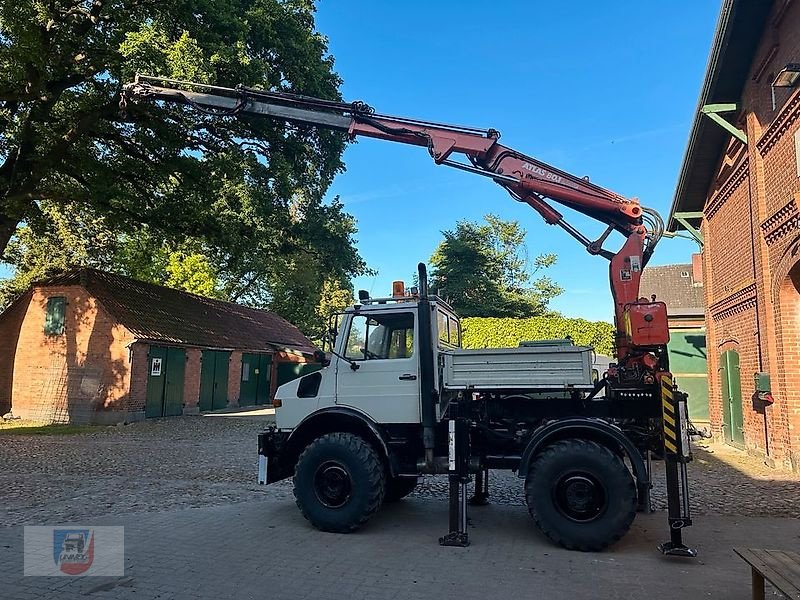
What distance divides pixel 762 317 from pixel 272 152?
41.5ft

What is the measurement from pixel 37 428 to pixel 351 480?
1509cm

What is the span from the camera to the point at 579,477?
594cm

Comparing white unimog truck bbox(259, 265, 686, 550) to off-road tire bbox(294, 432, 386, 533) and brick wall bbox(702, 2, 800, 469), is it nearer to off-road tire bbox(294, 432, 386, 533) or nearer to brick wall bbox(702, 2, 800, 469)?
off-road tire bbox(294, 432, 386, 533)

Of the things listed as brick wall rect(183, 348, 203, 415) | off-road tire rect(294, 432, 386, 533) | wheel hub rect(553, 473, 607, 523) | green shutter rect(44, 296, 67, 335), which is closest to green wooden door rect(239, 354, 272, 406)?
brick wall rect(183, 348, 203, 415)

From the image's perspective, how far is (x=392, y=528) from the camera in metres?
6.87

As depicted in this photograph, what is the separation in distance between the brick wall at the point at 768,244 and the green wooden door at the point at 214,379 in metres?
18.4

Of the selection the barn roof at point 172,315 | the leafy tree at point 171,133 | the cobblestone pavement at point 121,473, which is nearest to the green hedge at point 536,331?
the leafy tree at point 171,133

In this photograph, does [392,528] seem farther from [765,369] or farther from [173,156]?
[173,156]

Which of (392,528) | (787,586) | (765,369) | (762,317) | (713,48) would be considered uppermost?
(713,48)

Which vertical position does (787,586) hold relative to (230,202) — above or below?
below

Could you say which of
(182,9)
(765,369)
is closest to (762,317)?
(765,369)

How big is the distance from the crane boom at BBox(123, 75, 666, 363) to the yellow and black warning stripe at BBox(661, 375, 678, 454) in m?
0.98

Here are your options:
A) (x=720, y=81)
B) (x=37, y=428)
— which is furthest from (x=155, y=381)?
(x=720, y=81)

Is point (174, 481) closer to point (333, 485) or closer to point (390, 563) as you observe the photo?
point (333, 485)
